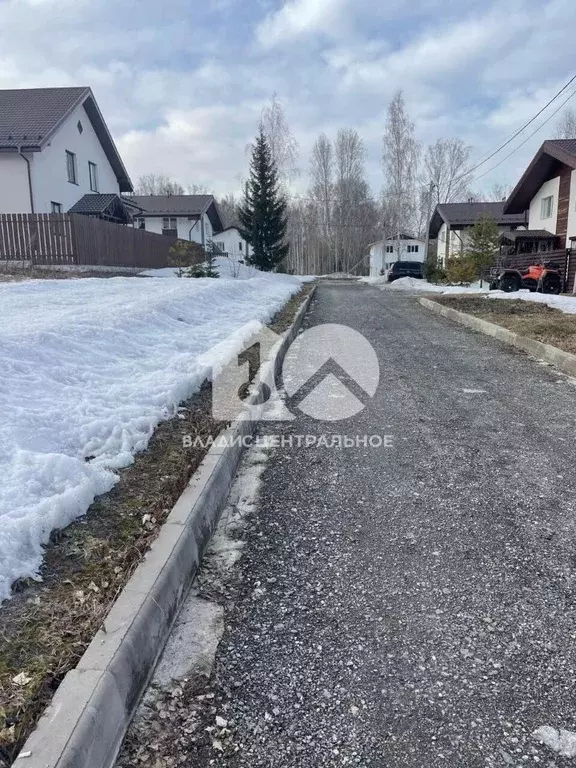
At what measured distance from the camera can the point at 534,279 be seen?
819 inches

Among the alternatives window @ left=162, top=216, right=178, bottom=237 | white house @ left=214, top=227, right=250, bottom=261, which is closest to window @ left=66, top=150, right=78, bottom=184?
window @ left=162, top=216, right=178, bottom=237

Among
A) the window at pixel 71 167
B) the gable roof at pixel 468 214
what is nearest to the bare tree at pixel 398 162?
the gable roof at pixel 468 214

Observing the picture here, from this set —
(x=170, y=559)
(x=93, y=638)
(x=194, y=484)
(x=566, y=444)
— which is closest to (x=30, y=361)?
(x=194, y=484)

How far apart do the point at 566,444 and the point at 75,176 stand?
27447 mm

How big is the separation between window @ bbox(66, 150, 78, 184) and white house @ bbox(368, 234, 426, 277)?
42.7 metres

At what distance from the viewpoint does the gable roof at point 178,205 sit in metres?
47.4

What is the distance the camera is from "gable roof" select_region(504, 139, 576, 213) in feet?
70.6

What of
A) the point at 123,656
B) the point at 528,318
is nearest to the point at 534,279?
the point at 528,318

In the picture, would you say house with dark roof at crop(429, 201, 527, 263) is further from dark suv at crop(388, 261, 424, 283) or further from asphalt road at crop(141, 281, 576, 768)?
asphalt road at crop(141, 281, 576, 768)

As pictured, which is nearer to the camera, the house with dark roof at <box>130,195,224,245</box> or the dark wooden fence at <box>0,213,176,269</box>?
the dark wooden fence at <box>0,213,176,269</box>

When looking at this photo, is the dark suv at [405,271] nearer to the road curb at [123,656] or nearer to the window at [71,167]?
the window at [71,167]

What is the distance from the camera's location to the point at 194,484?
307 cm

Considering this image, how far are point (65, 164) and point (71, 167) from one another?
2.69ft

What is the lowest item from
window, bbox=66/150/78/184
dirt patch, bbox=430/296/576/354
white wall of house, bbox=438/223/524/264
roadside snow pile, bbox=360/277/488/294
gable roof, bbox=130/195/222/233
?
dirt patch, bbox=430/296/576/354
